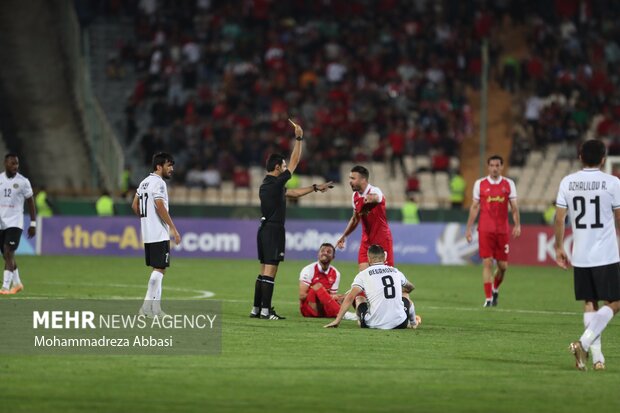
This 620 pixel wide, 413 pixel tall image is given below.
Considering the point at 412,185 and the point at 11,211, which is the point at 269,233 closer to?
the point at 11,211

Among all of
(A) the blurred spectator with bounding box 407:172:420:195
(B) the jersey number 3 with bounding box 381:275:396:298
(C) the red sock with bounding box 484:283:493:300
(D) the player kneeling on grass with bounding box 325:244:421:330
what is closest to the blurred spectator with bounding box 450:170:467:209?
(A) the blurred spectator with bounding box 407:172:420:195

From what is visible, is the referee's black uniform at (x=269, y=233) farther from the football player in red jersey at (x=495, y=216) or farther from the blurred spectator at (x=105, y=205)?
the blurred spectator at (x=105, y=205)

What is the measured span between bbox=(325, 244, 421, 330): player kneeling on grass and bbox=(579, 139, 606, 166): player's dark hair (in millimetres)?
3891

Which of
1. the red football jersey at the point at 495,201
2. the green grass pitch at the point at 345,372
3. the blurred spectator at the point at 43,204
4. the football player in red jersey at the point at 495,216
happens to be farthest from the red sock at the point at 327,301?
the blurred spectator at the point at 43,204

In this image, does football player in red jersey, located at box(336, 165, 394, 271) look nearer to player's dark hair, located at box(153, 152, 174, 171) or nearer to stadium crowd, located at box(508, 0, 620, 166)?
player's dark hair, located at box(153, 152, 174, 171)

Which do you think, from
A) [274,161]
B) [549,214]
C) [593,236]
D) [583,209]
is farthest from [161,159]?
[549,214]

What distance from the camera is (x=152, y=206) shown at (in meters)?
15.9

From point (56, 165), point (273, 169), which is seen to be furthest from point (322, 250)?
point (56, 165)

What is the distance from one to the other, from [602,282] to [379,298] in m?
4.13

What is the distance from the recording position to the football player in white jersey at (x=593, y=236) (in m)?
11.7

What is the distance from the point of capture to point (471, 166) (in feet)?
124

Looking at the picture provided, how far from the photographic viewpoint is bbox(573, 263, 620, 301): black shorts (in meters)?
11.6

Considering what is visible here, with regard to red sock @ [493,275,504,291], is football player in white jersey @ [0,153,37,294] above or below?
above

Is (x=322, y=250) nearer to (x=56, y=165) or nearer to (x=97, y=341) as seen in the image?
(x=97, y=341)
